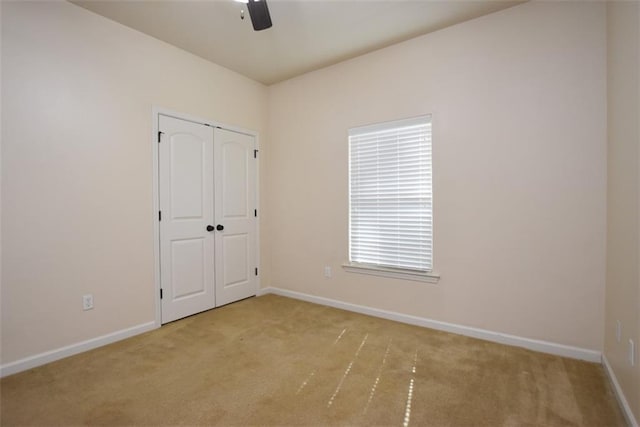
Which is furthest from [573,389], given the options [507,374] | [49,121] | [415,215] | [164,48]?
[164,48]

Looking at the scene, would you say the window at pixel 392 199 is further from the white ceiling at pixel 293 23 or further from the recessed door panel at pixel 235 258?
the recessed door panel at pixel 235 258

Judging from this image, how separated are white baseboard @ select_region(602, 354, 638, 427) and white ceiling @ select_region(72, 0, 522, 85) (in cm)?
286

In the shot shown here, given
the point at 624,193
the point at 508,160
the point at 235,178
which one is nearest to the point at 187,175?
the point at 235,178

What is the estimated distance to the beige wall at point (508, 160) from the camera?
2.35 m

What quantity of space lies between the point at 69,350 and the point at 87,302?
0.38m

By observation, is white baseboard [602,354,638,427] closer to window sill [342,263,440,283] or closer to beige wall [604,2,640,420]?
beige wall [604,2,640,420]

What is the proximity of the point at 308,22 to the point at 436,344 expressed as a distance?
3081mm

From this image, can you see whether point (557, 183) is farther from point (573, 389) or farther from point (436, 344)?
point (436, 344)

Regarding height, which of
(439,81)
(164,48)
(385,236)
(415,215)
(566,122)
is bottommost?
(385,236)

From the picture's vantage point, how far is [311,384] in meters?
2.08

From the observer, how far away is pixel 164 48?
10.4 ft

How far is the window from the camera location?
3078 mm

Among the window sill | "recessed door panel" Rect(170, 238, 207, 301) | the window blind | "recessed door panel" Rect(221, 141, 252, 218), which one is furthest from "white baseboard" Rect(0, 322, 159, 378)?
the window blind

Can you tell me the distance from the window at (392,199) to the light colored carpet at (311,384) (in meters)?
0.75
